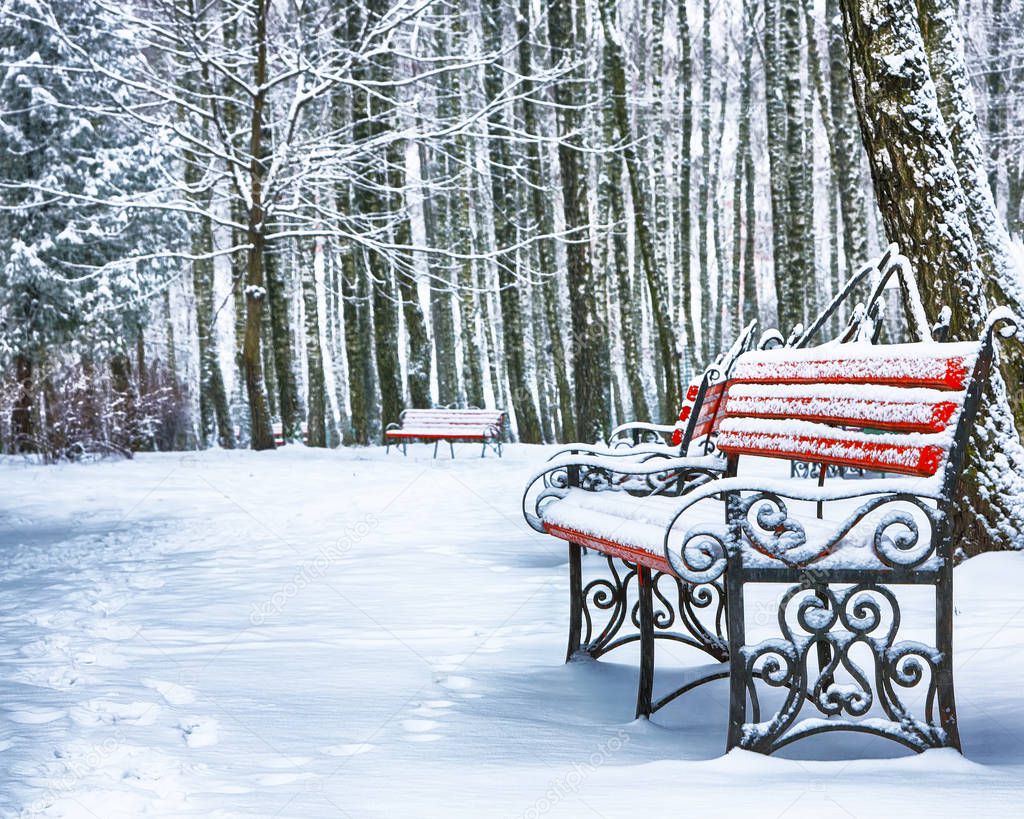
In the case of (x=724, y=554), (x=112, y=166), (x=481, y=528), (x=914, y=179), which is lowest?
(x=481, y=528)

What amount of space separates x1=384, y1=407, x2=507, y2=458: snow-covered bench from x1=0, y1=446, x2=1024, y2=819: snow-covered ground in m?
6.92

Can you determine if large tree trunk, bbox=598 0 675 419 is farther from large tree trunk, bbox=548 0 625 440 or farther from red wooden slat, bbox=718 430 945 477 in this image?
red wooden slat, bbox=718 430 945 477

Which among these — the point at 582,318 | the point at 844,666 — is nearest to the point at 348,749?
the point at 844,666

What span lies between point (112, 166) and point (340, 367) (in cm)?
1348

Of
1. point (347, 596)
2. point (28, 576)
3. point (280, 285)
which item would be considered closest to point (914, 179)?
point (347, 596)

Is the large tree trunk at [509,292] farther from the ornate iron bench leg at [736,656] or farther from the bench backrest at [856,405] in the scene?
the ornate iron bench leg at [736,656]

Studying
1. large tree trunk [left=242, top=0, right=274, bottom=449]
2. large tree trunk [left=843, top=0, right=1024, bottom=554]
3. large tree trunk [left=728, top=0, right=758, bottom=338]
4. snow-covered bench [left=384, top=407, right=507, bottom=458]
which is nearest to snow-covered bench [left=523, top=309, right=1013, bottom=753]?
large tree trunk [left=843, top=0, right=1024, bottom=554]

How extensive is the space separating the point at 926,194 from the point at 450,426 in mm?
9769

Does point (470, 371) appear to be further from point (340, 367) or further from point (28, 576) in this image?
point (28, 576)

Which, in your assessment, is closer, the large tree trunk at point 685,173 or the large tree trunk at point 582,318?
the large tree trunk at point 582,318

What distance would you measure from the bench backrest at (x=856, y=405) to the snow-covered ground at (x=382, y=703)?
0.81 meters

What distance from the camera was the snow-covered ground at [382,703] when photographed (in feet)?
7.88

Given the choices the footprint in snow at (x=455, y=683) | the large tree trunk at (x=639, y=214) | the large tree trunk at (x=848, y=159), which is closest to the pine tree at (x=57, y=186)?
the large tree trunk at (x=639, y=214)

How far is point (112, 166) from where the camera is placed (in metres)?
21.4
